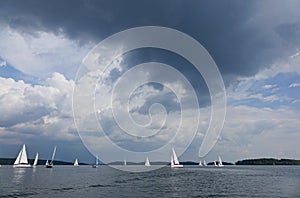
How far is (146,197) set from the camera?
7231 centimetres

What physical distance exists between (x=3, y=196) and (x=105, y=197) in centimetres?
2433

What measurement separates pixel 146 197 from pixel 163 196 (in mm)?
4916

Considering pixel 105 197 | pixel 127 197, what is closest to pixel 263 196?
pixel 127 197

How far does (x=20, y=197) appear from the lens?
72.1m

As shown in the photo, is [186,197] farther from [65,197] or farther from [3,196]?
[3,196]

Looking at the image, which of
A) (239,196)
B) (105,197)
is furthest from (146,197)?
(239,196)

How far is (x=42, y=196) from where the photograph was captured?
73.8 metres

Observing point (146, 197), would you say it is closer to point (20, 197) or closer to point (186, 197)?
point (186, 197)

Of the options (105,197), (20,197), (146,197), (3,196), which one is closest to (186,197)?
(146,197)

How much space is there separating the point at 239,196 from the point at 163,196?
1817cm

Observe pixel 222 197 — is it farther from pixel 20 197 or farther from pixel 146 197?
pixel 20 197

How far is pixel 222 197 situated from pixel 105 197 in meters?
26.9

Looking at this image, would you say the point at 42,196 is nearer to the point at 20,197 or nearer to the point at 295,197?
the point at 20,197

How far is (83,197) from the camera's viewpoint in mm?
72625
